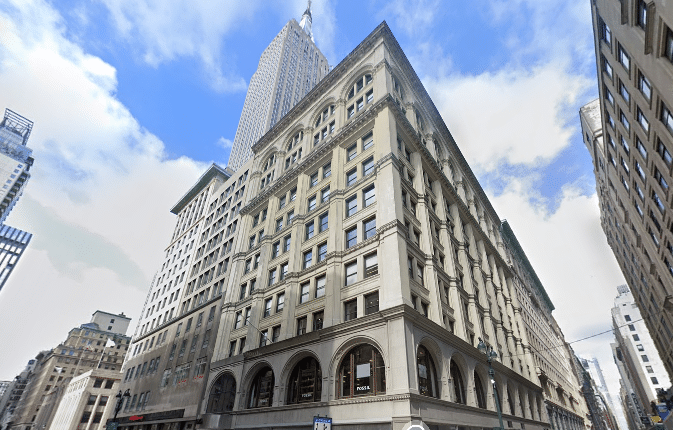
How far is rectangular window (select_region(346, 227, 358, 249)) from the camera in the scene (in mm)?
28984

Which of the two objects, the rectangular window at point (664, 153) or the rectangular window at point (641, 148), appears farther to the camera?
the rectangular window at point (641, 148)

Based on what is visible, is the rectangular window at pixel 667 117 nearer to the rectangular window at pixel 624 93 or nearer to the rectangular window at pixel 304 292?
the rectangular window at pixel 624 93

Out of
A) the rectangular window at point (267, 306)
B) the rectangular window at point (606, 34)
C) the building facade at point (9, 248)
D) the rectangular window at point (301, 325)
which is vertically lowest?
the rectangular window at point (301, 325)

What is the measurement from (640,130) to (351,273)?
A: 2644cm

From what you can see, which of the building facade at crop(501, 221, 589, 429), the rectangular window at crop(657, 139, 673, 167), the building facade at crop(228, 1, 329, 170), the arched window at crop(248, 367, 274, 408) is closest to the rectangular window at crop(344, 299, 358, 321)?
the arched window at crop(248, 367, 274, 408)

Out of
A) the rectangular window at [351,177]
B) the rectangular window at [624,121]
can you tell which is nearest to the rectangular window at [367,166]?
the rectangular window at [351,177]

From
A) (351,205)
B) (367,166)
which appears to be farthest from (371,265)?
(367,166)

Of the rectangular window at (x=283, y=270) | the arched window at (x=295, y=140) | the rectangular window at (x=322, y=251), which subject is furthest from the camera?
the arched window at (x=295, y=140)

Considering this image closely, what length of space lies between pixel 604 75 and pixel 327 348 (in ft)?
116

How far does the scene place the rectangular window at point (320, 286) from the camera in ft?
94.1

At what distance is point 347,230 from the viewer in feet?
98.5

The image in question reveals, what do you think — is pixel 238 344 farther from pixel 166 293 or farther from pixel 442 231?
pixel 166 293

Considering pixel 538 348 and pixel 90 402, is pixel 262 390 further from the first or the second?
Result: pixel 90 402

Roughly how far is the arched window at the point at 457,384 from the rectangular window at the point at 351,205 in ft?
48.9
